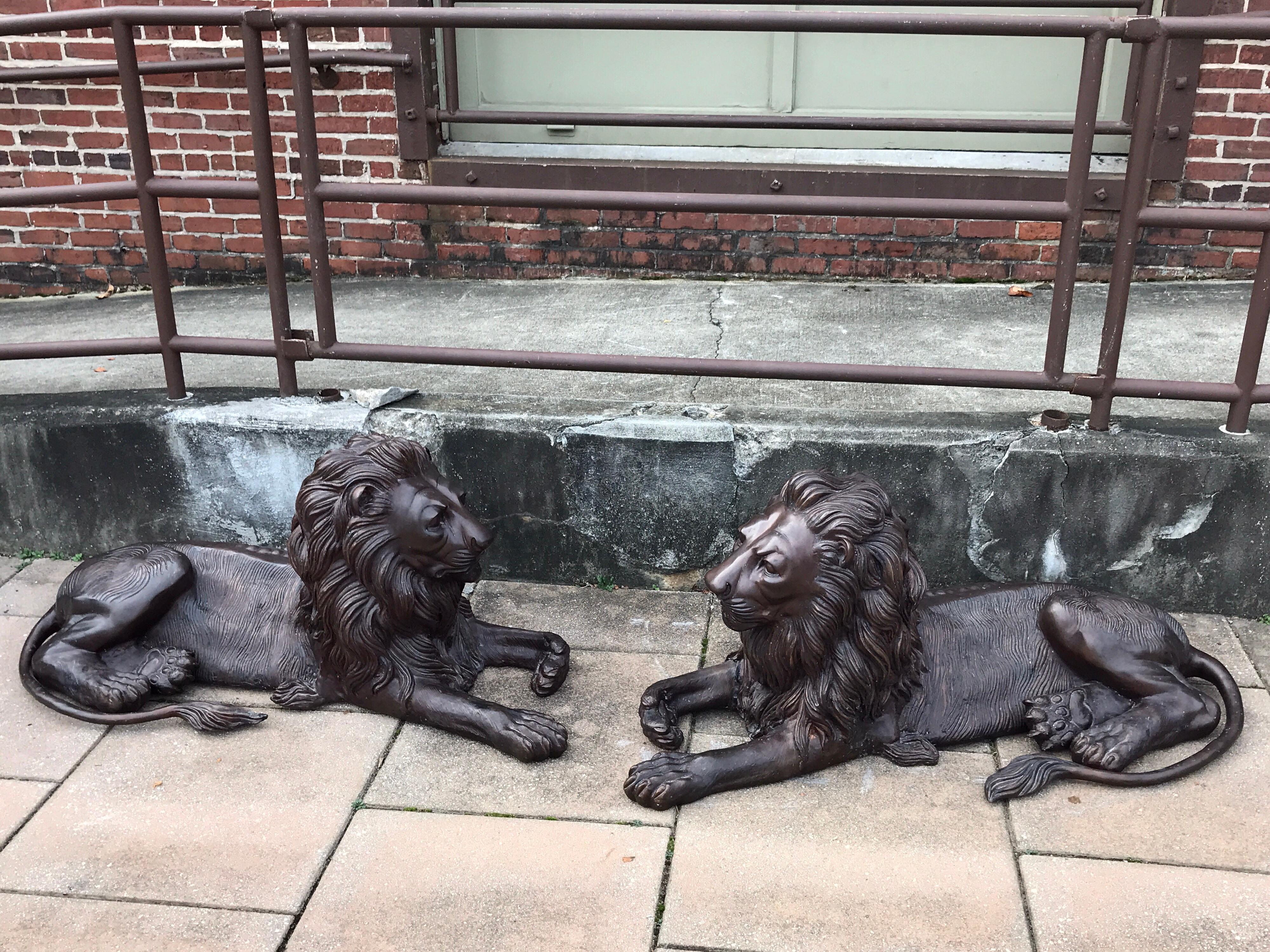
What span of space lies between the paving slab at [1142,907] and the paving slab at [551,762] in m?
0.88

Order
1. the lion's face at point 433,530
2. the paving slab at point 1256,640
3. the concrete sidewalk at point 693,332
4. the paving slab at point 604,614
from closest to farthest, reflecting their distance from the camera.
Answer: the lion's face at point 433,530 → the paving slab at point 1256,640 → the paving slab at point 604,614 → the concrete sidewalk at point 693,332

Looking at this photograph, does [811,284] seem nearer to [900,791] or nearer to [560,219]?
[560,219]

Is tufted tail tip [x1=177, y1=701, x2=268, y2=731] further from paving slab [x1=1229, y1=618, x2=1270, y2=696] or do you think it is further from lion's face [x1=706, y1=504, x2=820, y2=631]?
paving slab [x1=1229, y1=618, x2=1270, y2=696]

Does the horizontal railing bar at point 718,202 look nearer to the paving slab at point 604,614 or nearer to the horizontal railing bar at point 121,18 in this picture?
the horizontal railing bar at point 121,18

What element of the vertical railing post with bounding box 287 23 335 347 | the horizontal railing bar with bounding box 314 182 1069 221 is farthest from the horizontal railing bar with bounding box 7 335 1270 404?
the horizontal railing bar with bounding box 314 182 1069 221

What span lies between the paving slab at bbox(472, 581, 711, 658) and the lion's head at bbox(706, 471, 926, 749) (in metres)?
0.66

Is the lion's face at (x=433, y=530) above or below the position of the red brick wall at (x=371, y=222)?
below

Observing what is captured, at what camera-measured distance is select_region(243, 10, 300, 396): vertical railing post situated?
346cm

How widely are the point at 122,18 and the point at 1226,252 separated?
451 cm

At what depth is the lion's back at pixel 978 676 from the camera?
118 inches

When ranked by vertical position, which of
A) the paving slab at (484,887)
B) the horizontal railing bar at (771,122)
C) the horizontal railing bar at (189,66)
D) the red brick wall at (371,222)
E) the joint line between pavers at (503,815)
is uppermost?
the horizontal railing bar at (189,66)

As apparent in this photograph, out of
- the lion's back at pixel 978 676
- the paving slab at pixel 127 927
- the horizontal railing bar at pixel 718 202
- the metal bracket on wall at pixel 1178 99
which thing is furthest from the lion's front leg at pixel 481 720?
the metal bracket on wall at pixel 1178 99

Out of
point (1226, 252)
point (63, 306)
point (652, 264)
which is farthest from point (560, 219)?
point (1226, 252)

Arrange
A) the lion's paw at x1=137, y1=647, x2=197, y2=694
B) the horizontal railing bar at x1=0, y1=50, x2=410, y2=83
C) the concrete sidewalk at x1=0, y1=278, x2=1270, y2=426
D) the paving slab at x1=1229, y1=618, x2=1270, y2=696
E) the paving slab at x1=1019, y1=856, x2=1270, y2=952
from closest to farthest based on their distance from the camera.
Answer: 1. the paving slab at x1=1019, y1=856, x2=1270, y2=952
2. the lion's paw at x1=137, y1=647, x2=197, y2=694
3. the paving slab at x1=1229, y1=618, x2=1270, y2=696
4. the concrete sidewalk at x1=0, y1=278, x2=1270, y2=426
5. the horizontal railing bar at x1=0, y1=50, x2=410, y2=83
